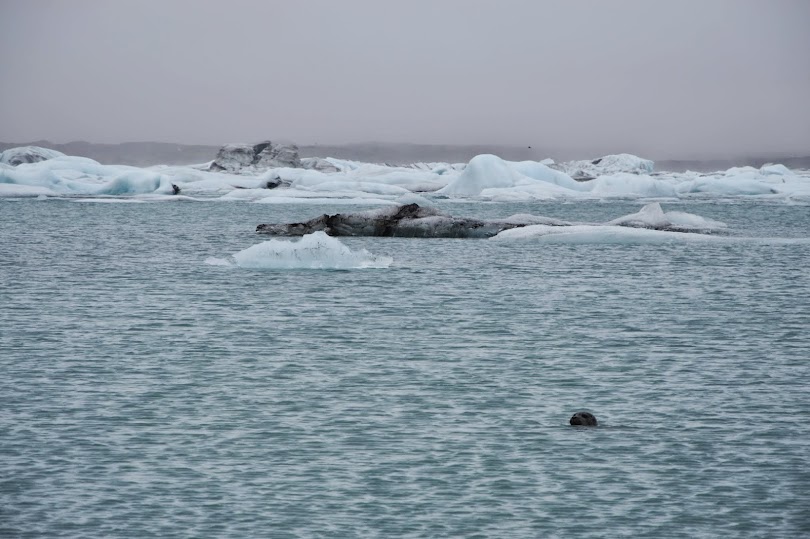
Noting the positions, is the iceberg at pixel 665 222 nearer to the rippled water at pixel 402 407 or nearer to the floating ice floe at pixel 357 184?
the rippled water at pixel 402 407

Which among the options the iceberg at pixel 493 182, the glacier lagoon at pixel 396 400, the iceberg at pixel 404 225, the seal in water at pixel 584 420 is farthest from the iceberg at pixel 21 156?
the seal in water at pixel 584 420

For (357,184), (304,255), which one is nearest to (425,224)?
(304,255)

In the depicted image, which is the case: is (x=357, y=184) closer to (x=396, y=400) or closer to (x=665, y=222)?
(x=665, y=222)

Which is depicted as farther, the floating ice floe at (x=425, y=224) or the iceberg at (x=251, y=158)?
the iceberg at (x=251, y=158)

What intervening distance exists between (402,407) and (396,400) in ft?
1.02

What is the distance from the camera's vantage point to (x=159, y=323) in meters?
16.6

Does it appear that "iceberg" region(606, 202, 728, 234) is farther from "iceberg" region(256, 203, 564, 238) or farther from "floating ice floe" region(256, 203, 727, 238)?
"iceberg" region(256, 203, 564, 238)

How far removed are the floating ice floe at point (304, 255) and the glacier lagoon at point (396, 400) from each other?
45 millimetres

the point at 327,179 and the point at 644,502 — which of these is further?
the point at 327,179

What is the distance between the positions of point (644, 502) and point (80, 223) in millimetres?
39231

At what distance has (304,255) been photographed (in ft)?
77.5

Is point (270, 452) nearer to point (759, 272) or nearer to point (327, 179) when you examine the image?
point (759, 272)

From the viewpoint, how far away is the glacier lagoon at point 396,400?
25.7 feet

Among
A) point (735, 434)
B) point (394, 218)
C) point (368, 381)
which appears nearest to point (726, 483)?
point (735, 434)
